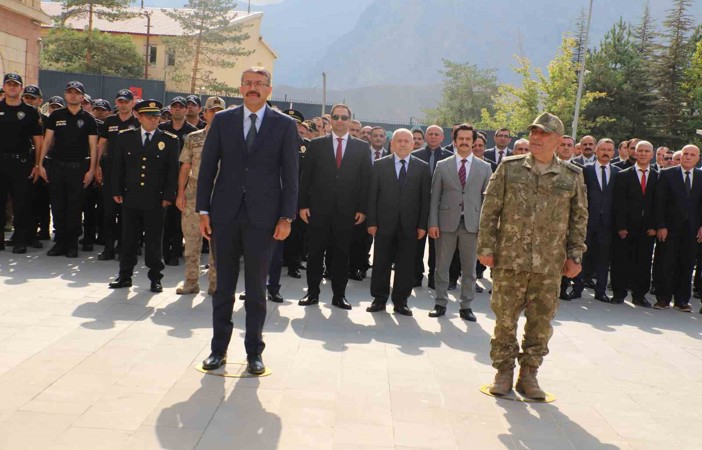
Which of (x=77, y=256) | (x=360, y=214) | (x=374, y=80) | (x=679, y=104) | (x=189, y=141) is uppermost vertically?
Result: (x=374, y=80)

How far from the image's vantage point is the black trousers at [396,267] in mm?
8289

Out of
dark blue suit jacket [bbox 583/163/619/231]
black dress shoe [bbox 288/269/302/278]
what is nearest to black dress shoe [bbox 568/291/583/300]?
dark blue suit jacket [bbox 583/163/619/231]

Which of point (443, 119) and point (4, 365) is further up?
point (443, 119)

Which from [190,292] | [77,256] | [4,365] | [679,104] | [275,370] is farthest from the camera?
[679,104]

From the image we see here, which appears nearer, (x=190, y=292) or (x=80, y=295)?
(x=80, y=295)

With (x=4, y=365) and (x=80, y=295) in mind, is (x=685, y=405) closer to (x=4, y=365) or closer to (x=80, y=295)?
(x=4, y=365)

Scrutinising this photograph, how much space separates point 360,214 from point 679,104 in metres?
41.2

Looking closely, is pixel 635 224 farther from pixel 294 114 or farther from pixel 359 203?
pixel 294 114

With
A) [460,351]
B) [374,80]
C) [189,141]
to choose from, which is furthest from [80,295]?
[374,80]

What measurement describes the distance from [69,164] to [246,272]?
18.5 ft

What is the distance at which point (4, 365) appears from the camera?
17.5 ft

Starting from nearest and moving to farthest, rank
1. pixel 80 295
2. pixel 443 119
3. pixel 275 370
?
pixel 275 370
pixel 80 295
pixel 443 119

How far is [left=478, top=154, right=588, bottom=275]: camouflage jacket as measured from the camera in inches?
217

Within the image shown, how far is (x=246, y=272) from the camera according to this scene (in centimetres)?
566
